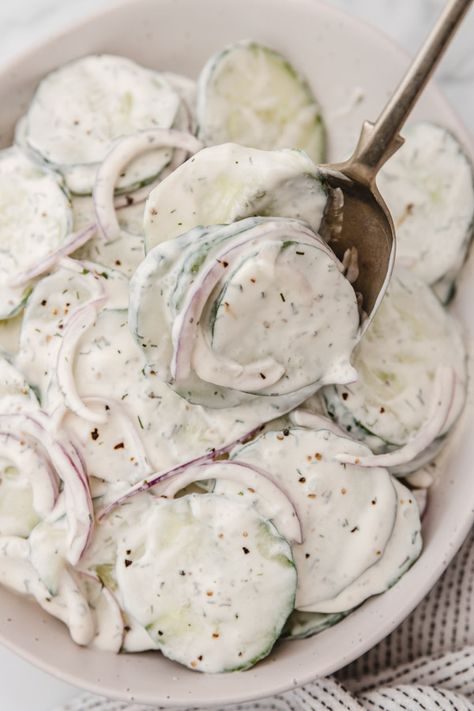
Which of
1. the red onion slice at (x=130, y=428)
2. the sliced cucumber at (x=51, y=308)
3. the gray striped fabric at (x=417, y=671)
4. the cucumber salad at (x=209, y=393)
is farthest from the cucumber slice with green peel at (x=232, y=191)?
the gray striped fabric at (x=417, y=671)

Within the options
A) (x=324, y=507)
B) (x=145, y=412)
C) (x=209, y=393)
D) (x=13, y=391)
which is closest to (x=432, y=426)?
(x=324, y=507)

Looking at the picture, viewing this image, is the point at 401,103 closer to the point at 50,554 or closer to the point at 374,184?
the point at 374,184

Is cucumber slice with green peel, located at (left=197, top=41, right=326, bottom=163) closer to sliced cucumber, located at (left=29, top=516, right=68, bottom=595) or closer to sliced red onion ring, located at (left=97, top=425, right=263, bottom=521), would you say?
sliced red onion ring, located at (left=97, top=425, right=263, bottom=521)

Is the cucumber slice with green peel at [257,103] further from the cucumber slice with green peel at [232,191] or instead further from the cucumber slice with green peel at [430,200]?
the cucumber slice with green peel at [232,191]

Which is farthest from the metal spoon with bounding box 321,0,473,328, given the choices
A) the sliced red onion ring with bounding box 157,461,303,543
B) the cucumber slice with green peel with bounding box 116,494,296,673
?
the cucumber slice with green peel with bounding box 116,494,296,673

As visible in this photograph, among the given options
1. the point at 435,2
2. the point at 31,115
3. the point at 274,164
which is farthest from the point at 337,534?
the point at 435,2
